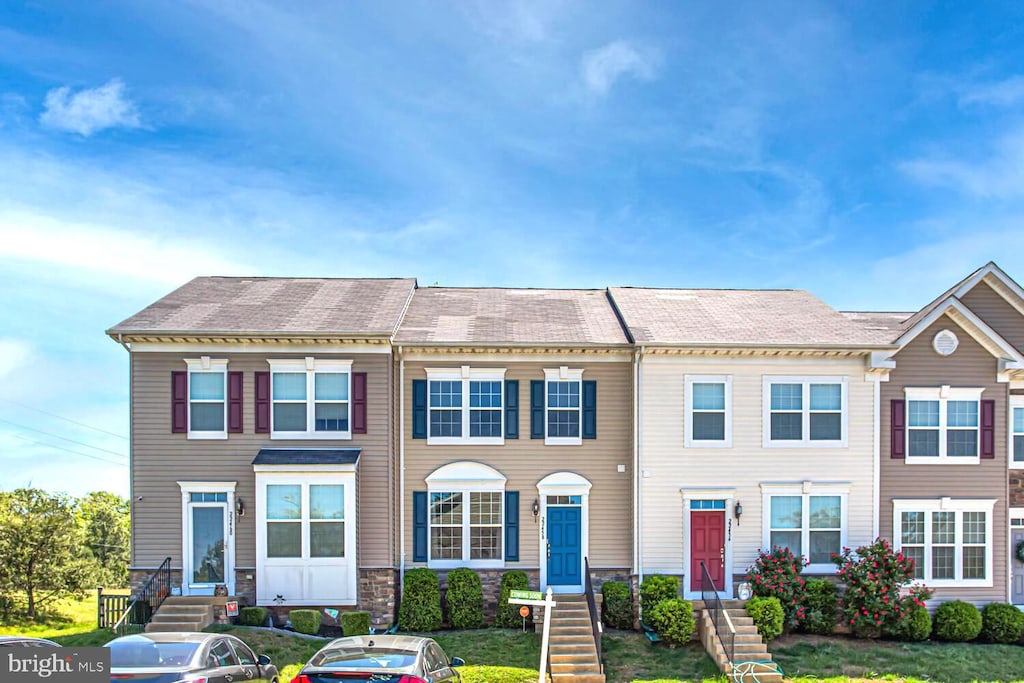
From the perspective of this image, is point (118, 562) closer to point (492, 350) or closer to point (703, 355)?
point (492, 350)

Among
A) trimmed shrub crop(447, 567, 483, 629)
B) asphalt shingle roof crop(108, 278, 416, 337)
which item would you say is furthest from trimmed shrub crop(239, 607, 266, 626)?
asphalt shingle roof crop(108, 278, 416, 337)

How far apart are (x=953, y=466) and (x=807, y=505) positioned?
3.89 meters

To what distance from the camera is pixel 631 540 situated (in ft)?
60.0

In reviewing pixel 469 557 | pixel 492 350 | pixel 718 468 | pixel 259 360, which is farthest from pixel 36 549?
pixel 718 468

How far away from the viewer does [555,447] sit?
1853 centimetres

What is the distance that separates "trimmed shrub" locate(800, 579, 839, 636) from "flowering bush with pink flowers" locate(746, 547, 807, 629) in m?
0.17

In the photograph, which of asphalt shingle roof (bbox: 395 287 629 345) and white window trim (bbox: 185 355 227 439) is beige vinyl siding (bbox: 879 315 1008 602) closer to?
asphalt shingle roof (bbox: 395 287 629 345)

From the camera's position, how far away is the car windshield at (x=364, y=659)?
30.7ft

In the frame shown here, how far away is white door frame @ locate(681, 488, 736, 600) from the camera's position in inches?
713

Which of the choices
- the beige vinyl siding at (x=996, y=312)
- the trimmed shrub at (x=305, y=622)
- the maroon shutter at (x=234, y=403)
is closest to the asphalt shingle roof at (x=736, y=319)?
the beige vinyl siding at (x=996, y=312)

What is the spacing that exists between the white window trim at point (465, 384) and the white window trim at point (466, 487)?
1.89ft

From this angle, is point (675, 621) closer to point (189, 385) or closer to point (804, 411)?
point (804, 411)

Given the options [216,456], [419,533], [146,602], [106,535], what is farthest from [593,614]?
[106,535]

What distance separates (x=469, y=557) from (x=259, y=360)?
6797 millimetres
